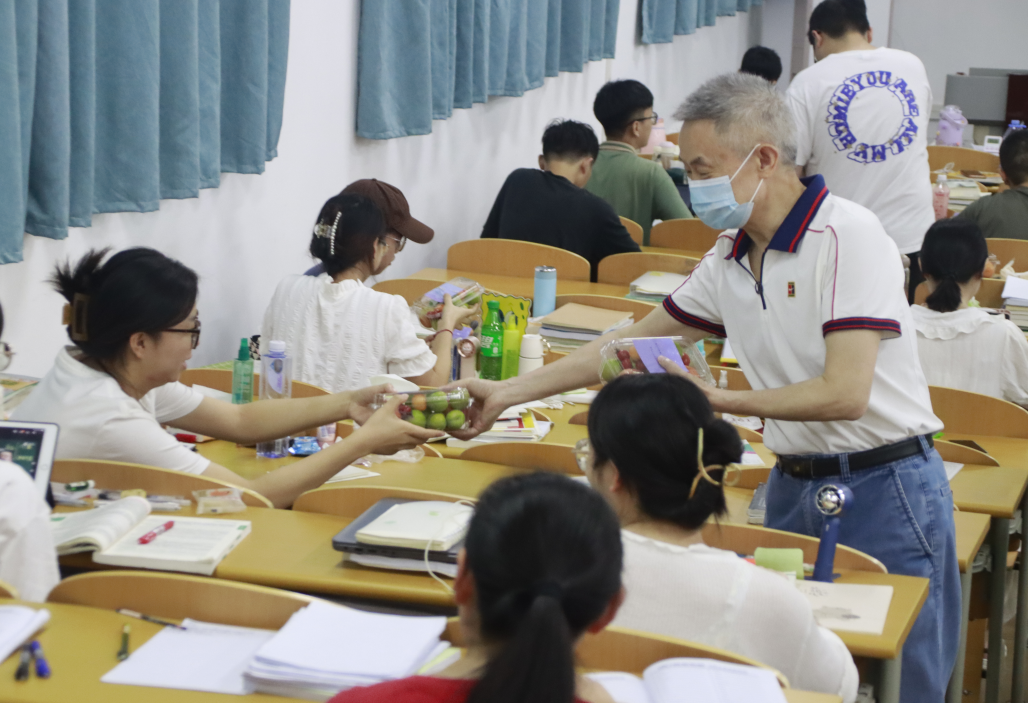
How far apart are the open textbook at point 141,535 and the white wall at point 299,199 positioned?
1.23m

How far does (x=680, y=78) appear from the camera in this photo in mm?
8914

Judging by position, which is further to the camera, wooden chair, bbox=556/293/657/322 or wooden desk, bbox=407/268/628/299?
wooden desk, bbox=407/268/628/299

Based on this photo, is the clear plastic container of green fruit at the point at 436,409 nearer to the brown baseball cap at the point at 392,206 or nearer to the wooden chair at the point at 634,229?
the brown baseball cap at the point at 392,206

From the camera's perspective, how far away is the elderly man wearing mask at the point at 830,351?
1.95m

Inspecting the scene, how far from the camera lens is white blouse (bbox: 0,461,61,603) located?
1.59 meters

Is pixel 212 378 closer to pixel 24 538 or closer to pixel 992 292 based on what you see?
pixel 24 538

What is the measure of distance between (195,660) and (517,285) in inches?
114

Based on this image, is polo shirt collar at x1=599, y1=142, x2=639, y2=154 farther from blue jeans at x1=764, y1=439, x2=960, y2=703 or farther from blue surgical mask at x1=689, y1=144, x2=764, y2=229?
blue jeans at x1=764, y1=439, x2=960, y2=703

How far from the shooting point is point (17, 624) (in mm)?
1454

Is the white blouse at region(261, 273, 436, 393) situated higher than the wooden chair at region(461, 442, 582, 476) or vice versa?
the white blouse at region(261, 273, 436, 393)

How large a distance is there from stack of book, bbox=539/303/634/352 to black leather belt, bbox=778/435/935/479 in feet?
4.30

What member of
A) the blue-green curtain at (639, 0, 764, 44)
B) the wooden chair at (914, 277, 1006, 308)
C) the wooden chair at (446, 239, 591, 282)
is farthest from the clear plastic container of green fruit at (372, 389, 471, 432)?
the blue-green curtain at (639, 0, 764, 44)

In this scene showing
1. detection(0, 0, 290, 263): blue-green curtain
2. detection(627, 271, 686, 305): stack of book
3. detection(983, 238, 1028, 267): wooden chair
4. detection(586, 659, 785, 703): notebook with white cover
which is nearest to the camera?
detection(586, 659, 785, 703): notebook with white cover

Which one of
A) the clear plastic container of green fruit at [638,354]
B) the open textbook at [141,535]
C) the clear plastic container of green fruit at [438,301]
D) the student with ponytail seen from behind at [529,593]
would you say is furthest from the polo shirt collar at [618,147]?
the student with ponytail seen from behind at [529,593]
